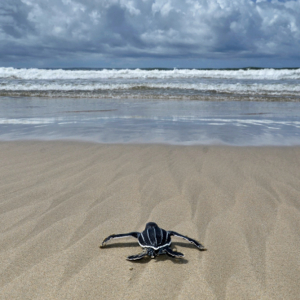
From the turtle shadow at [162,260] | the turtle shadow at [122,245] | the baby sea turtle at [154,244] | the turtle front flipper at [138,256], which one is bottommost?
the turtle shadow at [122,245]

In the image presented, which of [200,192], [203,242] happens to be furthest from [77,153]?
[203,242]

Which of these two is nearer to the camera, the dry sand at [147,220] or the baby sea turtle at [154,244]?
the dry sand at [147,220]

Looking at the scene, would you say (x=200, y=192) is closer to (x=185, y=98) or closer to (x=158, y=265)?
(x=158, y=265)

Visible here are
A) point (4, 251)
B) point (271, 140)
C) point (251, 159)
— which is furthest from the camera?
point (271, 140)

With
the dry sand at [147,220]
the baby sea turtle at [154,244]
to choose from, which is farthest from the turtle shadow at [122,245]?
the baby sea turtle at [154,244]

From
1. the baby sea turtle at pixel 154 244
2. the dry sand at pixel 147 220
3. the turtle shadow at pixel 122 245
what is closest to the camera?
the dry sand at pixel 147 220

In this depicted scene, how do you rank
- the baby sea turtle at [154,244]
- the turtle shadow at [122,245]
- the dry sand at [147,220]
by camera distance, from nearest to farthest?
1. the dry sand at [147,220]
2. the baby sea turtle at [154,244]
3. the turtle shadow at [122,245]

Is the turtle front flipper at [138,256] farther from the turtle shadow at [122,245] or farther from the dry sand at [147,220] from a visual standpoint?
the turtle shadow at [122,245]

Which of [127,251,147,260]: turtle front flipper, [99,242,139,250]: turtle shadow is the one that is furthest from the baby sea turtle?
[99,242,139,250]: turtle shadow
